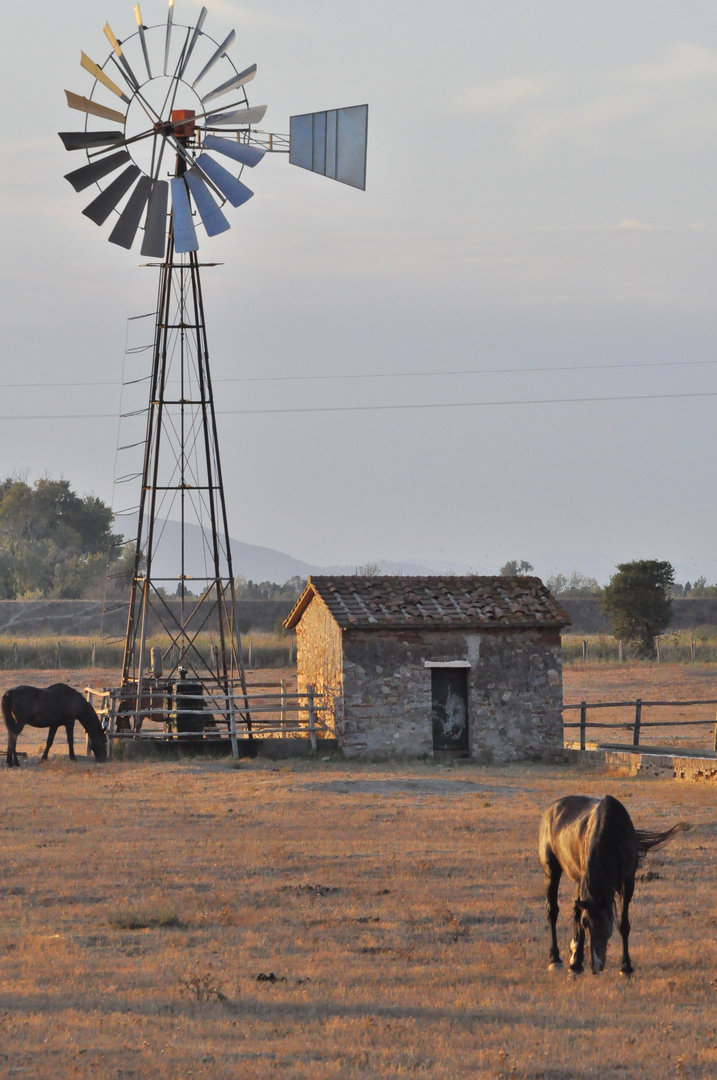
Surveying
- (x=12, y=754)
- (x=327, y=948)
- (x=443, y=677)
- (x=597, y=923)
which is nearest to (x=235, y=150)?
(x=443, y=677)

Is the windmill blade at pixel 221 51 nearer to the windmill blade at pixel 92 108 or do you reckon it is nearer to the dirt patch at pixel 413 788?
the windmill blade at pixel 92 108

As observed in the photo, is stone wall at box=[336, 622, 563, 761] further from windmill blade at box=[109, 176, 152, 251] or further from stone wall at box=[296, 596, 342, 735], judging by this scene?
windmill blade at box=[109, 176, 152, 251]

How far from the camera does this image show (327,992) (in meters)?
10.1

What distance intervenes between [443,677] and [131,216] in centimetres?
1245

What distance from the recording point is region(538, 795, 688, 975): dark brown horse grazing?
976cm

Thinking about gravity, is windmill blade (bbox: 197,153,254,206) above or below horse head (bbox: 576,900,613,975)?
above

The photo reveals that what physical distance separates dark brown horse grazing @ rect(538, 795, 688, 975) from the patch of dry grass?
379 mm

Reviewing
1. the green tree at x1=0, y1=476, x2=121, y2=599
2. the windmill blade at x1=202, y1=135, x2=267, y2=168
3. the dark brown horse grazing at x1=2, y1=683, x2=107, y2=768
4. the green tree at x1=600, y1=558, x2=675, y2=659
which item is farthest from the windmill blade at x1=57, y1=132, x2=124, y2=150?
the green tree at x1=0, y1=476, x2=121, y2=599

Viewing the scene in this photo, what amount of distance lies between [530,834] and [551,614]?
38.4ft

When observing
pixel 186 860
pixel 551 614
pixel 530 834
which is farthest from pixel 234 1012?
pixel 551 614

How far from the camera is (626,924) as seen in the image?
399 inches

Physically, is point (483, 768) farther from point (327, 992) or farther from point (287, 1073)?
point (287, 1073)

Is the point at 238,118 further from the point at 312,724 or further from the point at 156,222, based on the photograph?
the point at 312,724

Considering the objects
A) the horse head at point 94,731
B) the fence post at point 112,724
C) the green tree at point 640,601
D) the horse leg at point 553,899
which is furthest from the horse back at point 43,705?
the green tree at point 640,601
